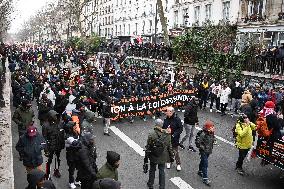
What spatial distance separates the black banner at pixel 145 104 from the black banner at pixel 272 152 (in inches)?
272

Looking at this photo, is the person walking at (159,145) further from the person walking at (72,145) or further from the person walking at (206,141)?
the person walking at (72,145)

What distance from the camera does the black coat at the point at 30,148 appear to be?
7.84 metres

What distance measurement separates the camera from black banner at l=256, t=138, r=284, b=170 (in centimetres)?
852

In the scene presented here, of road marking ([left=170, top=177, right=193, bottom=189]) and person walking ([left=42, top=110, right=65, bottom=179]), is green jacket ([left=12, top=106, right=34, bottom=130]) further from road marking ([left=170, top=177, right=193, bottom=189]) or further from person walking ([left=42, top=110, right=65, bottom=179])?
road marking ([left=170, top=177, right=193, bottom=189])

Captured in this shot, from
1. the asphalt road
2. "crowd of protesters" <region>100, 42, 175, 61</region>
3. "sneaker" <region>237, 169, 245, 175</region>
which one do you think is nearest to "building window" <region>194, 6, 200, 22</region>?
"crowd of protesters" <region>100, 42, 175, 61</region>

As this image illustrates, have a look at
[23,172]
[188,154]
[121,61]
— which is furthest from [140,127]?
[121,61]

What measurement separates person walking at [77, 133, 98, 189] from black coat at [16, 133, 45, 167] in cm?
118

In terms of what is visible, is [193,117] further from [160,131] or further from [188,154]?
[160,131]

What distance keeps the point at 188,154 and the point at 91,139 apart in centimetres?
468

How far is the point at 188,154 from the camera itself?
36.9 ft

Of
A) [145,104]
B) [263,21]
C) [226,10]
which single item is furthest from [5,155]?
[226,10]

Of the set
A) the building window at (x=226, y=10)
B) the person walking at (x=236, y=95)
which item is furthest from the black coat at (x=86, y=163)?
the building window at (x=226, y=10)

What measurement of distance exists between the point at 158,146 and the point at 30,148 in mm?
2867

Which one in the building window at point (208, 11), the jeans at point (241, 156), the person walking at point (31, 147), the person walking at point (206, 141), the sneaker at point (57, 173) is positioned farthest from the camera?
the building window at point (208, 11)
